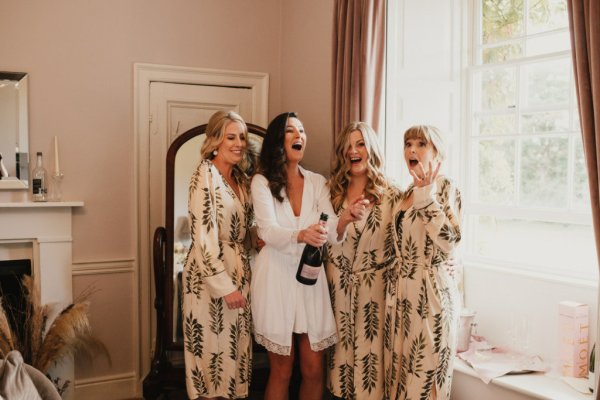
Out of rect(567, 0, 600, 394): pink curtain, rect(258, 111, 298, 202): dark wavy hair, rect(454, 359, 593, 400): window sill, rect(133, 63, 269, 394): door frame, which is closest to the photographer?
rect(567, 0, 600, 394): pink curtain

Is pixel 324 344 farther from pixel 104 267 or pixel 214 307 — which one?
pixel 104 267

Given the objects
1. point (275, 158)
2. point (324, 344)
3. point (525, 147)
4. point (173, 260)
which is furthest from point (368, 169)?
point (173, 260)

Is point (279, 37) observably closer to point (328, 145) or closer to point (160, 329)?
point (328, 145)

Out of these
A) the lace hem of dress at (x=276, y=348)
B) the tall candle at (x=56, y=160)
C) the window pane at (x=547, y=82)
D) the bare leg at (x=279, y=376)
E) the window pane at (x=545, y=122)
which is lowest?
the bare leg at (x=279, y=376)

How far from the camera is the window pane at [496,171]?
2.90 meters

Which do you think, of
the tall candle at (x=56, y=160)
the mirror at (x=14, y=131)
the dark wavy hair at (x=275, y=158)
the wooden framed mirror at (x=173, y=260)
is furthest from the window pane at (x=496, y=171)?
the mirror at (x=14, y=131)

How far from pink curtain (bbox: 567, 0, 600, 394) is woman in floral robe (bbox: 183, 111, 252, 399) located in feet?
4.66

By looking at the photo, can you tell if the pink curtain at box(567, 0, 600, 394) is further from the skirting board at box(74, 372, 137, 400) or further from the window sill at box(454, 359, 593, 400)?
the skirting board at box(74, 372, 137, 400)

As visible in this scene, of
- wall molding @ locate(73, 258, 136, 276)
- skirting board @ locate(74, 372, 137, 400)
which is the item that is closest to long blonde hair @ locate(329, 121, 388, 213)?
wall molding @ locate(73, 258, 136, 276)

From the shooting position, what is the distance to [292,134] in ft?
8.28

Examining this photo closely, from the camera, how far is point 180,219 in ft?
10.7

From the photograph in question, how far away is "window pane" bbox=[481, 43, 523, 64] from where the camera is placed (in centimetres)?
285

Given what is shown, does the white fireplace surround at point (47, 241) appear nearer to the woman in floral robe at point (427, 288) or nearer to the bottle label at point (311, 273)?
the bottle label at point (311, 273)

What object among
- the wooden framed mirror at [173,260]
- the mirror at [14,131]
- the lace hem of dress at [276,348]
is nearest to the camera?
the lace hem of dress at [276,348]
